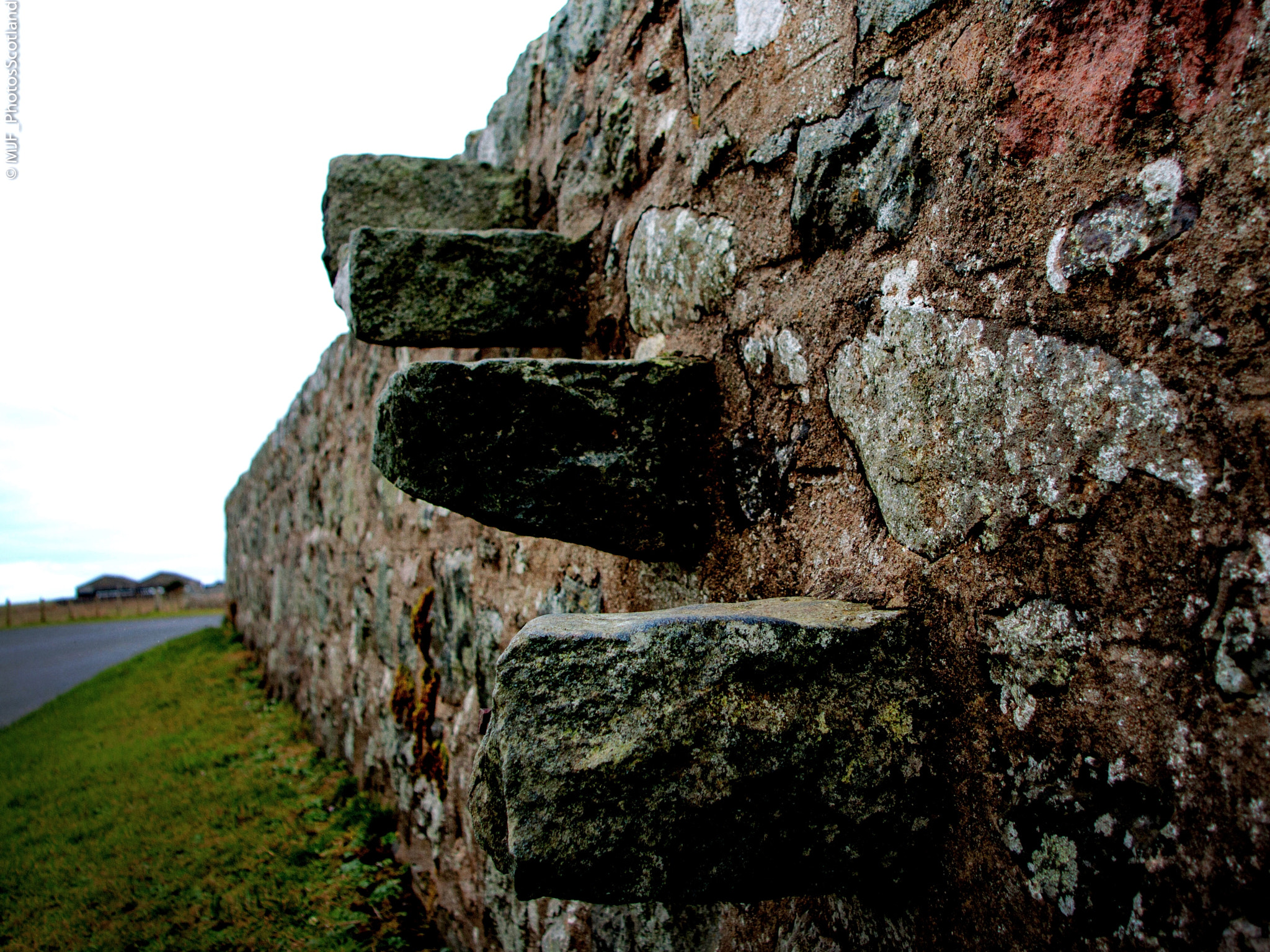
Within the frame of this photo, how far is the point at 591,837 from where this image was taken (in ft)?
2.79

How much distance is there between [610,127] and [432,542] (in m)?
1.64

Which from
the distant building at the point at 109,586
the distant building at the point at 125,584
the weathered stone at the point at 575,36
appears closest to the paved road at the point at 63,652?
the weathered stone at the point at 575,36

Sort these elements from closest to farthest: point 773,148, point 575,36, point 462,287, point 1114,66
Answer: point 1114,66, point 773,148, point 462,287, point 575,36

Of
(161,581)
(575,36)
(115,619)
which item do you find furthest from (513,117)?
(161,581)

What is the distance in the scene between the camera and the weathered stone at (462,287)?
5.19 ft

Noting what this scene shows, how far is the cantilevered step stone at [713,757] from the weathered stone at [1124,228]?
0.44 m

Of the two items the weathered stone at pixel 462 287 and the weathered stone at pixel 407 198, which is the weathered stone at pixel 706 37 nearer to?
the weathered stone at pixel 462 287

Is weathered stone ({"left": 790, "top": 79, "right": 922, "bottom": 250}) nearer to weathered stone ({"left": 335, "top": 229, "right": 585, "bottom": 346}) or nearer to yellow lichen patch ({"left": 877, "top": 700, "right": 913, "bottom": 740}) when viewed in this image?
yellow lichen patch ({"left": 877, "top": 700, "right": 913, "bottom": 740})

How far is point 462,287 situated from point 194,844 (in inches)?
127

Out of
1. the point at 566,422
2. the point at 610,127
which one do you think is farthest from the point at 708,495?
the point at 610,127

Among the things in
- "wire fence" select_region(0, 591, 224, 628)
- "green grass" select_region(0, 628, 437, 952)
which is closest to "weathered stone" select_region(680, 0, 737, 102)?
"green grass" select_region(0, 628, 437, 952)

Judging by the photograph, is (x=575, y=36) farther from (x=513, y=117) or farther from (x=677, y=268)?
(x=677, y=268)

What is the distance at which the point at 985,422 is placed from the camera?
85 centimetres

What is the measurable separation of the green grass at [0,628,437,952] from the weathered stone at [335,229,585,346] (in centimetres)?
215
